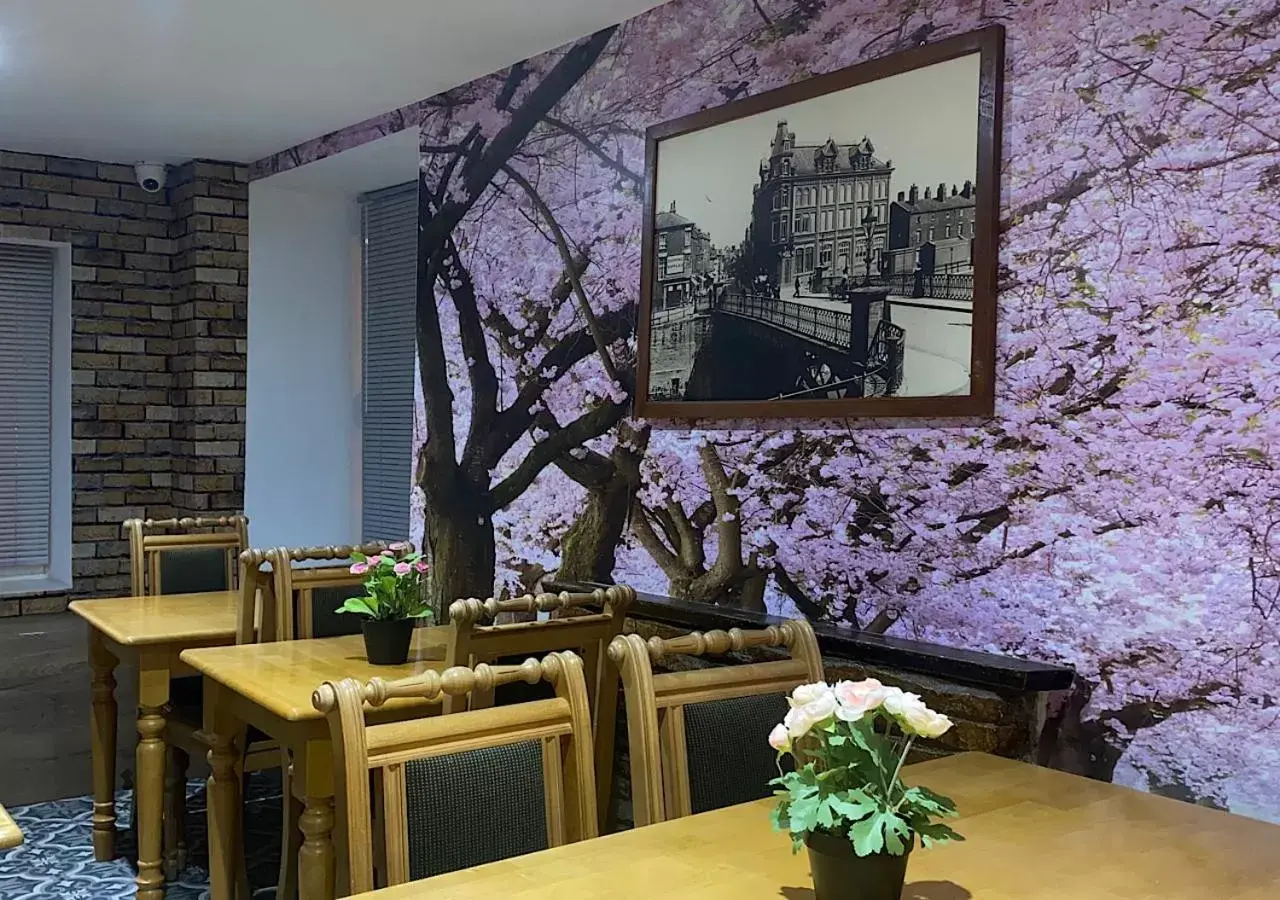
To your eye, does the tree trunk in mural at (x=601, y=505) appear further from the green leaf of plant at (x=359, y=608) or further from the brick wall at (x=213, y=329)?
the brick wall at (x=213, y=329)

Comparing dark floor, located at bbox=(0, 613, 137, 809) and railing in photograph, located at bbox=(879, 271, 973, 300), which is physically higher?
railing in photograph, located at bbox=(879, 271, 973, 300)

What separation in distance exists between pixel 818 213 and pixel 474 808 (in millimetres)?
1486

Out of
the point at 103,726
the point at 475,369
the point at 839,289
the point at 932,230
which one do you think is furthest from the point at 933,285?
the point at 103,726

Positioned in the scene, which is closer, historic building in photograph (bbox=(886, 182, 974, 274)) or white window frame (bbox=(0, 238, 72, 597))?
historic building in photograph (bbox=(886, 182, 974, 274))

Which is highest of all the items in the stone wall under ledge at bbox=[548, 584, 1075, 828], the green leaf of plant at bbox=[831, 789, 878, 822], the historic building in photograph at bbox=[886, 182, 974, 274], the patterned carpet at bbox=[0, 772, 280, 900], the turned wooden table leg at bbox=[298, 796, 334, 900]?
the historic building in photograph at bbox=[886, 182, 974, 274]

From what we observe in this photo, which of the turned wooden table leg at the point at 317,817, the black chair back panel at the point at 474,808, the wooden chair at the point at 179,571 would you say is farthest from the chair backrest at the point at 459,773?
the wooden chair at the point at 179,571

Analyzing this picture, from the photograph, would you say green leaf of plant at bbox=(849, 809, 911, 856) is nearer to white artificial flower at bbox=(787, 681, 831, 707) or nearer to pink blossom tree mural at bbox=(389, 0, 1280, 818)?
white artificial flower at bbox=(787, 681, 831, 707)

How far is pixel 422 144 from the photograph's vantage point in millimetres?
3773

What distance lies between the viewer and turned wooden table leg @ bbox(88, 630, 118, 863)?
3.20m

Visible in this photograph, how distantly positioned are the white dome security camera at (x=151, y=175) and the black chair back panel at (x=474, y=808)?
3.99 m

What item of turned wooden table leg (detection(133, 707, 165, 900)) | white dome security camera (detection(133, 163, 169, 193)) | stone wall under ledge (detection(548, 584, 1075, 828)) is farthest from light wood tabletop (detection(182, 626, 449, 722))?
white dome security camera (detection(133, 163, 169, 193))

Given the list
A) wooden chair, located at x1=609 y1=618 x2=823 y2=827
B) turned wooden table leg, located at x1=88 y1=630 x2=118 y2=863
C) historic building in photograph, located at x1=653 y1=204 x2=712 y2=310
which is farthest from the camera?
turned wooden table leg, located at x1=88 y1=630 x2=118 y2=863

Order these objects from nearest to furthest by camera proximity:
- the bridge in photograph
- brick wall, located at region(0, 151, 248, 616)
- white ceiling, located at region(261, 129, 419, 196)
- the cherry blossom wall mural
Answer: the cherry blossom wall mural → the bridge in photograph → white ceiling, located at region(261, 129, 419, 196) → brick wall, located at region(0, 151, 248, 616)

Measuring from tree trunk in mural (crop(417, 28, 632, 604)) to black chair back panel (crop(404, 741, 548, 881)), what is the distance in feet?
5.19
